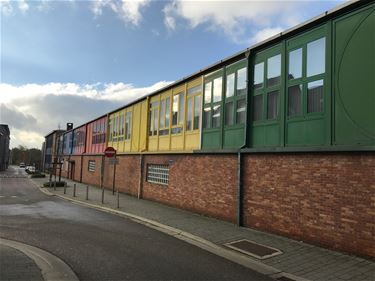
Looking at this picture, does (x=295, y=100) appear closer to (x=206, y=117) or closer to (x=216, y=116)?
(x=216, y=116)

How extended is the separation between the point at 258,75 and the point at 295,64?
5.72 ft

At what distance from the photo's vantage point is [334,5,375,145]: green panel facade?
28.6 feet

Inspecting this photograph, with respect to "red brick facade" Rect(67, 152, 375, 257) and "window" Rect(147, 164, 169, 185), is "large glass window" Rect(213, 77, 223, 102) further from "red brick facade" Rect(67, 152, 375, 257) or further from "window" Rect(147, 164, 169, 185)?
"window" Rect(147, 164, 169, 185)

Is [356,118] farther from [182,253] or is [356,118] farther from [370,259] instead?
[182,253]

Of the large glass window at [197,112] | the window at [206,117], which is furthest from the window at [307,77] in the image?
the large glass window at [197,112]

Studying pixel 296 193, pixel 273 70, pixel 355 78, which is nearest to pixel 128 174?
pixel 273 70

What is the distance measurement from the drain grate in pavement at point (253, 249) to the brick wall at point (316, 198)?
3.79ft

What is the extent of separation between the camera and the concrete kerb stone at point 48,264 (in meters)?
6.57

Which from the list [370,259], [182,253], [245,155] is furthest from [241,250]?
[245,155]

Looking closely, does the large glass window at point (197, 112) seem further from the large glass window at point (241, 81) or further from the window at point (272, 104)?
the window at point (272, 104)

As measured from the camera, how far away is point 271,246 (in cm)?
949

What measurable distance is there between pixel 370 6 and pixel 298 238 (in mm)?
5845

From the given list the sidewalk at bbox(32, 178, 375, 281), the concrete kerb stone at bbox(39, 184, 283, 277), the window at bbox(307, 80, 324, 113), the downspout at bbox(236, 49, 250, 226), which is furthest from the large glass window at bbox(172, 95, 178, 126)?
the window at bbox(307, 80, 324, 113)

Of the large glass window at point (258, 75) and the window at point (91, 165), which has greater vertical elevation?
the large glass window at point (258, 75)
